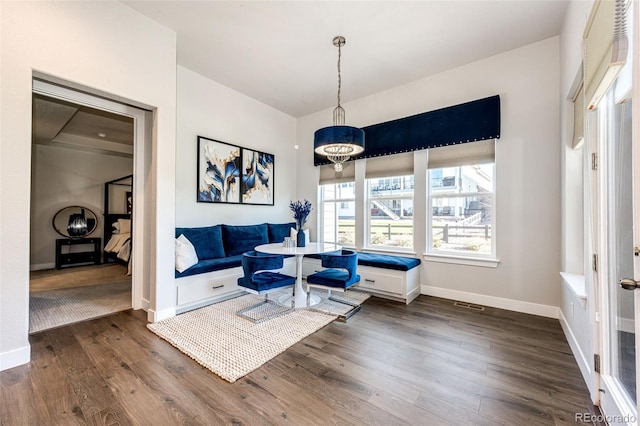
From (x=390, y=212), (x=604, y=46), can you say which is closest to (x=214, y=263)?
(x=390, y=212)

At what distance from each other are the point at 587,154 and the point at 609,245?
67 centimetres

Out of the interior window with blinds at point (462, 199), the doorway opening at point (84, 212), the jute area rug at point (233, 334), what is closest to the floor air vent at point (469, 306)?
the interior window with blinds at point (462, 199)

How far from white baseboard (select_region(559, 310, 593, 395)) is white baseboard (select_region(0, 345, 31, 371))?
4.15 m

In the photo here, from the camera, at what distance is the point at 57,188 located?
18.9 feet

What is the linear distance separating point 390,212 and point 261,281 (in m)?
2.45

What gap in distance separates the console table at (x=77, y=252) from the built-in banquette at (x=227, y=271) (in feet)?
13.7

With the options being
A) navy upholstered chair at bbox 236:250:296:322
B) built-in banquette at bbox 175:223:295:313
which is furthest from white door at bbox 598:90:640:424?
built-in banquette at bbox 175:223:295:313

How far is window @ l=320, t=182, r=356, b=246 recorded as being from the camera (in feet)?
16.0

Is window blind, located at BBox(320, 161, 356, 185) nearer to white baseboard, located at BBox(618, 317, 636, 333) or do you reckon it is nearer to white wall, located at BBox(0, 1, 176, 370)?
white wall, located at BBox(0, 1, 176, 370)

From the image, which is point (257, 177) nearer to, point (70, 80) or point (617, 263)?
point (70, 80)

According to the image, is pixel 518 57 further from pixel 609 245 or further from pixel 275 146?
pixel 275 146

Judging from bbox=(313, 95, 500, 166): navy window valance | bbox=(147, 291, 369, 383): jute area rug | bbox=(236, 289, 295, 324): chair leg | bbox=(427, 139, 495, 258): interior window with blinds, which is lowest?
bbox=(147, 291, 369, 383): jute area rug

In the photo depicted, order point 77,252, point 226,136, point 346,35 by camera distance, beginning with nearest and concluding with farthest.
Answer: point 346,35 < point 226,136 < point 77,252

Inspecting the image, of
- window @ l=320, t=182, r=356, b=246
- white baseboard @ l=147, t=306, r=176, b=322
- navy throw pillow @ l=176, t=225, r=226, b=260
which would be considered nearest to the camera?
white baseboard @ l=147, t=306, r=176, b=322
